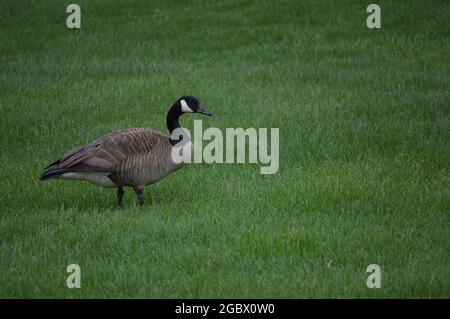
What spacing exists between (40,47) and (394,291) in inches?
501

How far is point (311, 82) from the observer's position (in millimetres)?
14945

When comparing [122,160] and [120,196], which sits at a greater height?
[122,160]

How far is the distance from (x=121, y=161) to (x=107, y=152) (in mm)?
199

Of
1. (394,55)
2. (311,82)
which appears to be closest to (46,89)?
(311,82)

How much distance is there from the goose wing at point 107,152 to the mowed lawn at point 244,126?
643mm

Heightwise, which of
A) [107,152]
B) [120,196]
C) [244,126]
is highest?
[244,126]

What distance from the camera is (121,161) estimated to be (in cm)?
903

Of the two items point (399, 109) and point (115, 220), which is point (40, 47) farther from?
point (115, 220)

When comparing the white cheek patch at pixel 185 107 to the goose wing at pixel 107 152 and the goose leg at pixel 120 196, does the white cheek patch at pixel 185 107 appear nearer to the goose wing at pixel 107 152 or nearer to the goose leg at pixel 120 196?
the goose wing at pixel 107 152

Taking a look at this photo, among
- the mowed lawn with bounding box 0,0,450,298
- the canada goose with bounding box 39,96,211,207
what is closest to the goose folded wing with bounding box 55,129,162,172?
the canada goose with bounding box 39,96,211,207

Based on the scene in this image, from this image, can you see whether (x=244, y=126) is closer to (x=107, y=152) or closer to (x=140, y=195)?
(x=140, y=195)

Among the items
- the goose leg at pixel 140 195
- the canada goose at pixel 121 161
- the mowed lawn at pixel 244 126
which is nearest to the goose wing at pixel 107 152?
the canada goose at pixel 121 161

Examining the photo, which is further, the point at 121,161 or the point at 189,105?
the point at 189,105

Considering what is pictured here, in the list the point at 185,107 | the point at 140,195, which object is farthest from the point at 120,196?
the point at 185,107
